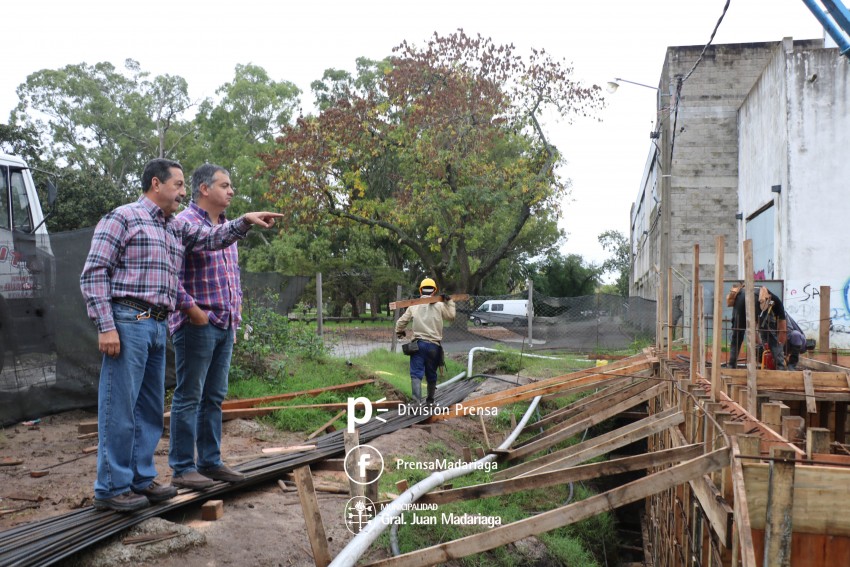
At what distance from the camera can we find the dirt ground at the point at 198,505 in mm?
3994

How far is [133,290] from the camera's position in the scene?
13.3 feet

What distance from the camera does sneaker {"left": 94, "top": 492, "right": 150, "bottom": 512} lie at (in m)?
3.99

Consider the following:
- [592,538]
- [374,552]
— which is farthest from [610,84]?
[374,552]

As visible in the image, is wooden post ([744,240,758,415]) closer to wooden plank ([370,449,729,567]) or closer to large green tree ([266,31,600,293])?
wooden plank ([370,449,729,567])

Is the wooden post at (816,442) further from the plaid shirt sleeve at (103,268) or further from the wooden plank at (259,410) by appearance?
the wooden plank at (259,410)

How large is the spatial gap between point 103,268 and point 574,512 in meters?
2.85

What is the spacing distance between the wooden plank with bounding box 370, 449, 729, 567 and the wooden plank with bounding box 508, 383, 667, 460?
12.1 ft

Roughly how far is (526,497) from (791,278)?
12126 mm

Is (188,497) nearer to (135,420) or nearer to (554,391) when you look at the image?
(135,420)

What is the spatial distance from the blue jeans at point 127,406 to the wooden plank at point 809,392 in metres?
6.77

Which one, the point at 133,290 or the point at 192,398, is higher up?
the point at 133,290

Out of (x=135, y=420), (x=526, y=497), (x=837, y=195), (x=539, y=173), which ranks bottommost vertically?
(x=526, y=497)

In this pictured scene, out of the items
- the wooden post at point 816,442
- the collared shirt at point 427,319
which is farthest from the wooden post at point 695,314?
the collared shirt at point 427,319

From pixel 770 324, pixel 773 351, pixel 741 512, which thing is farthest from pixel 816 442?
pixel 770 324
